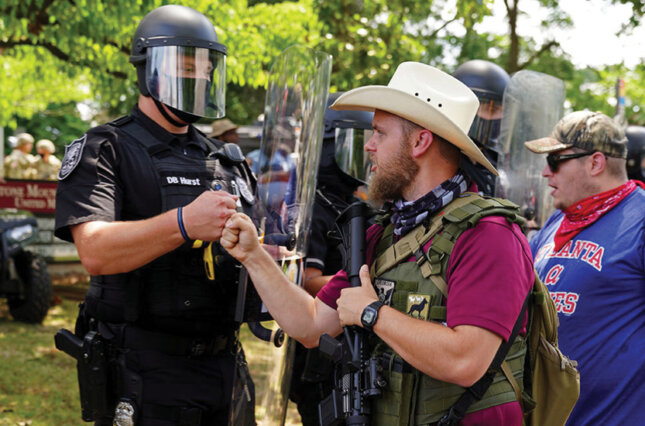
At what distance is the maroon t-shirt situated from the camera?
1.88 metres

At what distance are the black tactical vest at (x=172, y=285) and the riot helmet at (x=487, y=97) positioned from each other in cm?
235

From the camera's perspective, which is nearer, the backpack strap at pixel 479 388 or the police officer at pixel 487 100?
the backpack strap at pixel 479 388

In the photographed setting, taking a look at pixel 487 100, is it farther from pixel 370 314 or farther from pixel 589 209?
pixel 370 314

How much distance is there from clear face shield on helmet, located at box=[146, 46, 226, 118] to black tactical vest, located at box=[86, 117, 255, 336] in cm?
19

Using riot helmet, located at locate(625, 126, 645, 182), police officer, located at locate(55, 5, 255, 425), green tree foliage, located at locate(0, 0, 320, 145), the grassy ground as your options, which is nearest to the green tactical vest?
police officer, located at locate(55, 5, 255, 425)

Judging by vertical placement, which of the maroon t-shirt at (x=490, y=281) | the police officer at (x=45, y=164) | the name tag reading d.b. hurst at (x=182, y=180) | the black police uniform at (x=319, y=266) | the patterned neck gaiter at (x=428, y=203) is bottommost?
the police officer at (x=45, y=164)

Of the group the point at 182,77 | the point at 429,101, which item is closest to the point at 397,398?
the point at 429,101

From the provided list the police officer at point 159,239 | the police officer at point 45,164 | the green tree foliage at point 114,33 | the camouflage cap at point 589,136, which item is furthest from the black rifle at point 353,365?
the police officer at point 45,164

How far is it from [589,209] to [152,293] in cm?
200

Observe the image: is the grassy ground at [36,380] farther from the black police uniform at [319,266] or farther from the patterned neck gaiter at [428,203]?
the patterned neck gaiter at [428,203]

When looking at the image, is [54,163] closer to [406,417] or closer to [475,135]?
[475,135]

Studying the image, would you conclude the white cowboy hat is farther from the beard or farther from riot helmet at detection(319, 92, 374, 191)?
riot helmet at detection(319, 92, 374, 191)

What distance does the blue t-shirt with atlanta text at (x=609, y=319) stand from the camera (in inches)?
114

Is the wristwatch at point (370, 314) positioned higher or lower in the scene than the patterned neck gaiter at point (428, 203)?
lower
